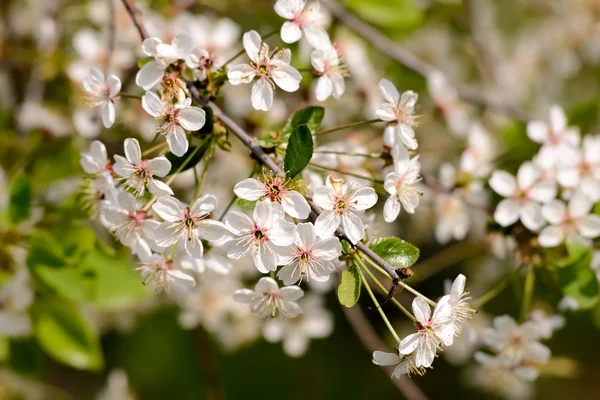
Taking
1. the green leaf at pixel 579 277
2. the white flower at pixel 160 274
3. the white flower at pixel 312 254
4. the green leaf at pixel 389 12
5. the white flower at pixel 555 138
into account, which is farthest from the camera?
the green leaf at pixel 389 12

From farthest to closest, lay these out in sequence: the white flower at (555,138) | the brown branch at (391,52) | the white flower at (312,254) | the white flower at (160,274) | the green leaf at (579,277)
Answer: the brown branch at (391,52) → the white flower at (555,138) → the green leaf at (579,277) → the white flower at (160,274) → the white flower at (312,254)

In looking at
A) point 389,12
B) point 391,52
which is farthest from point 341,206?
point 389,12

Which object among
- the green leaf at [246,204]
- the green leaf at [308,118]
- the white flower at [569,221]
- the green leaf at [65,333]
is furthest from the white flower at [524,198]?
the green leaf at [65,333]

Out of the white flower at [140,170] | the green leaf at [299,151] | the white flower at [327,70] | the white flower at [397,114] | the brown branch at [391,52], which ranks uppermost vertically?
the brown branch at [391,52]

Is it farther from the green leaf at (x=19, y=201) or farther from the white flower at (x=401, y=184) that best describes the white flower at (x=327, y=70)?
the green leaf at (x=19, y=201)

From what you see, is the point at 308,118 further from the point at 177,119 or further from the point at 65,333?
the point at 65,333

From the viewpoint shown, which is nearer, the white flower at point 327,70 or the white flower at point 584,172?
the white flower at point 327,70

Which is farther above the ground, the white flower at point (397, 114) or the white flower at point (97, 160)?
the white flower at point (397, 114)

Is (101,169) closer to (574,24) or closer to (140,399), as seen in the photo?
(574,24)
